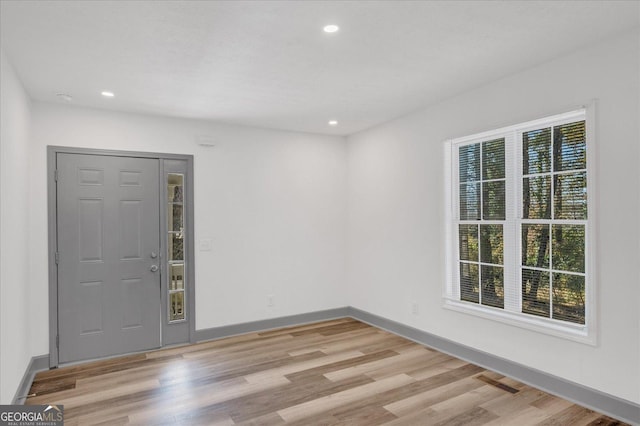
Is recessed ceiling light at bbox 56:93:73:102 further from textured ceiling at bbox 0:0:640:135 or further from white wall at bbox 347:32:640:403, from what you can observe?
white wall at bbox 347:32:640:403

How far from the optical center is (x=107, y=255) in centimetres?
412

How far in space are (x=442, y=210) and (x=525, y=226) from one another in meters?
0.88

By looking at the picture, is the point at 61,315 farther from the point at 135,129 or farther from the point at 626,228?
the point at 626,228

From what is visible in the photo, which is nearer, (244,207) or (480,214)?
(480,214)

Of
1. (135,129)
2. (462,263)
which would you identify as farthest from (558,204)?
(135,129)

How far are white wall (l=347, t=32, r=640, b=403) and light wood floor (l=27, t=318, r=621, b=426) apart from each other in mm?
342

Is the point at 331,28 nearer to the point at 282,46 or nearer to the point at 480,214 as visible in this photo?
the point at 282,46

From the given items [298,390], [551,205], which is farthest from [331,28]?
[298,390]

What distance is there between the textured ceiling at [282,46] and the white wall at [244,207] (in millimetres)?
420

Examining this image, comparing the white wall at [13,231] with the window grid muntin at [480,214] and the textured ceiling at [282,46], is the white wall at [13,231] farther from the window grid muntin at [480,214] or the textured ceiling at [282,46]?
the window grid muntin at [480,214]

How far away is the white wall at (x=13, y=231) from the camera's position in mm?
2631

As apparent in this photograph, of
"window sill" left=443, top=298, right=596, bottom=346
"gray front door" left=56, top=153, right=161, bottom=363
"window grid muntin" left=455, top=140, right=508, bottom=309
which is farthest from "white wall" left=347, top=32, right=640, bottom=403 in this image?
"gray front door" left=56, top=153, right=161, bottom=363

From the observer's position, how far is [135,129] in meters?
4.30

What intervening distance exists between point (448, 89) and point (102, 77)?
10.2 feet
